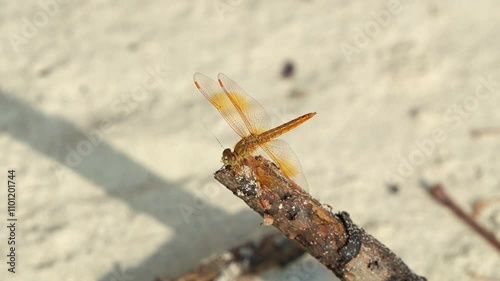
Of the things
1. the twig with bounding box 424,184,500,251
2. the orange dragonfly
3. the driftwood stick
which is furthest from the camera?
the twig with bounding box 424,184,500,251

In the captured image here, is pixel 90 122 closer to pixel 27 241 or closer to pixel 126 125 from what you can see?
pixel 126 125

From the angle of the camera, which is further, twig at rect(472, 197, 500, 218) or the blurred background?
twig at rect(472, 197, 500, 218)

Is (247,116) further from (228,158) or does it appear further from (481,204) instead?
(481,204)

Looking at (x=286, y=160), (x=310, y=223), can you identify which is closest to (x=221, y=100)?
(x=286, y=160)

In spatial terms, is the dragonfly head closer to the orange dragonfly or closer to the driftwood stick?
the driftwood stick

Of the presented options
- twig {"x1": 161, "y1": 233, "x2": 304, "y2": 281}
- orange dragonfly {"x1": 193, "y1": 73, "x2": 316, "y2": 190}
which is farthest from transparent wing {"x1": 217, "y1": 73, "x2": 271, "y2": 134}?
twig {"x1": 161, "y1": 233, "x2": 304, "y2": 281}

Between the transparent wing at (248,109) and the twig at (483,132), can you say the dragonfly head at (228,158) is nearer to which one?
the transparent wing at (248,109)

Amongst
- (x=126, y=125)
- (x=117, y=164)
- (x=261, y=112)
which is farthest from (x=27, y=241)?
(x=261, y=112)
